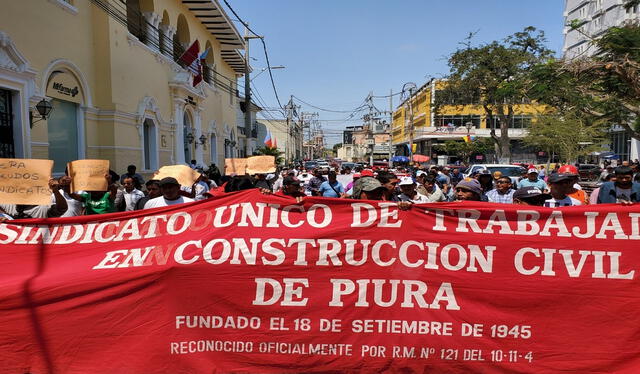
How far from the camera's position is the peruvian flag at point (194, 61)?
763 inches

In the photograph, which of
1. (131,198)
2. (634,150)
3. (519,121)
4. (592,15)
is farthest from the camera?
(519,121)

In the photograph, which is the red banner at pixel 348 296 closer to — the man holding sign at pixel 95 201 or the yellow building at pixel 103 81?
the man holding sign at pixel 95 201

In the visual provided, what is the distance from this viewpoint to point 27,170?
14.8 feet

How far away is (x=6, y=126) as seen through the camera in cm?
995

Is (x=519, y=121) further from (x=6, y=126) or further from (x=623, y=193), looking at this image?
(x=6, y=126)

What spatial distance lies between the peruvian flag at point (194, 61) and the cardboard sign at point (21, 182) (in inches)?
620

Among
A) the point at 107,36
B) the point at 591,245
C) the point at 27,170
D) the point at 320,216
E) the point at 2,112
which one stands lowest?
the point at 591,245

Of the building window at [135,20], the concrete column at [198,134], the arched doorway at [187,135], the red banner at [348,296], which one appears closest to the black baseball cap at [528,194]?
the red banner at [348,296]

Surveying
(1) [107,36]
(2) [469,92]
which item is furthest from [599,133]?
(1) [107,36]

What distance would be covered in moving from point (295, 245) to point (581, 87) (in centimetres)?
857

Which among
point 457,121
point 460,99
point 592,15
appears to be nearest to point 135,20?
point 460,99

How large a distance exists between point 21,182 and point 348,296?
3.30 meters

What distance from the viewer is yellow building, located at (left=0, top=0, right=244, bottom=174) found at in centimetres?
1016

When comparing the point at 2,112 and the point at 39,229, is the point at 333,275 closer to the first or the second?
the point at 39,229
